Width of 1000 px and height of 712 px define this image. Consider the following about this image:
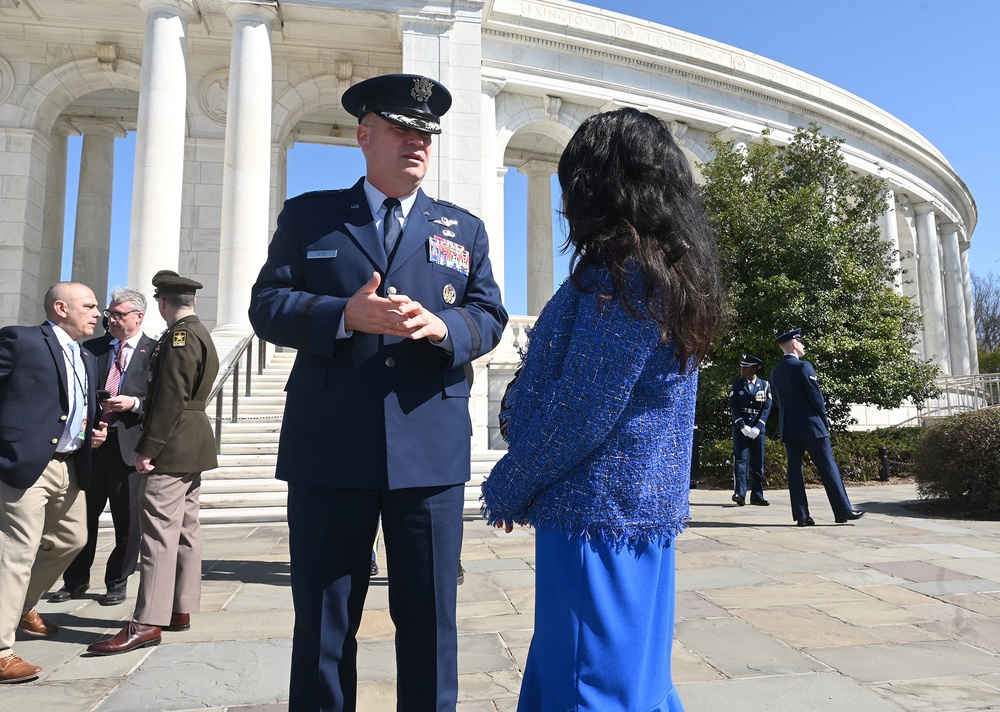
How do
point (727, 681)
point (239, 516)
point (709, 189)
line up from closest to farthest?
point (727, 681) < point (239, 516) < point (709, 189)

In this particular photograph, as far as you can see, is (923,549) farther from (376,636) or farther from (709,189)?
(709,189)

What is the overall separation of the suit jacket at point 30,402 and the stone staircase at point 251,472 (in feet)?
15.3

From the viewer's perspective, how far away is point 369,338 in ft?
7.38

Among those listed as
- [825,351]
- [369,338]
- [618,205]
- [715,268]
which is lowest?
[369,338]

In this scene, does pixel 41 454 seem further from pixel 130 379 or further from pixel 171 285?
pixel 130 379

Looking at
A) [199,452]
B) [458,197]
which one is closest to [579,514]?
[199,452]

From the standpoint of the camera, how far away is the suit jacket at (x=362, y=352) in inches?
85.7

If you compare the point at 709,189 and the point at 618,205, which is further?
the point at 709,189

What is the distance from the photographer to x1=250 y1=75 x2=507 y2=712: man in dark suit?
2.14m

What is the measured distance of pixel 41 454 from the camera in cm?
371

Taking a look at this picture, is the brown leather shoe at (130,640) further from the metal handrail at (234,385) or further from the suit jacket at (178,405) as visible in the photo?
the metal handrail at (234,385)

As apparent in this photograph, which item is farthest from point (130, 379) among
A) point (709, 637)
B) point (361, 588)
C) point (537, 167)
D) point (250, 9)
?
point (537, 167)

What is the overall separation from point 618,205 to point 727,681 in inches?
95.1

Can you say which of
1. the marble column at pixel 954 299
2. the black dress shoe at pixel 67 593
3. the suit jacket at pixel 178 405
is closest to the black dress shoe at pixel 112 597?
the black dress shoe at pixel 67 593
